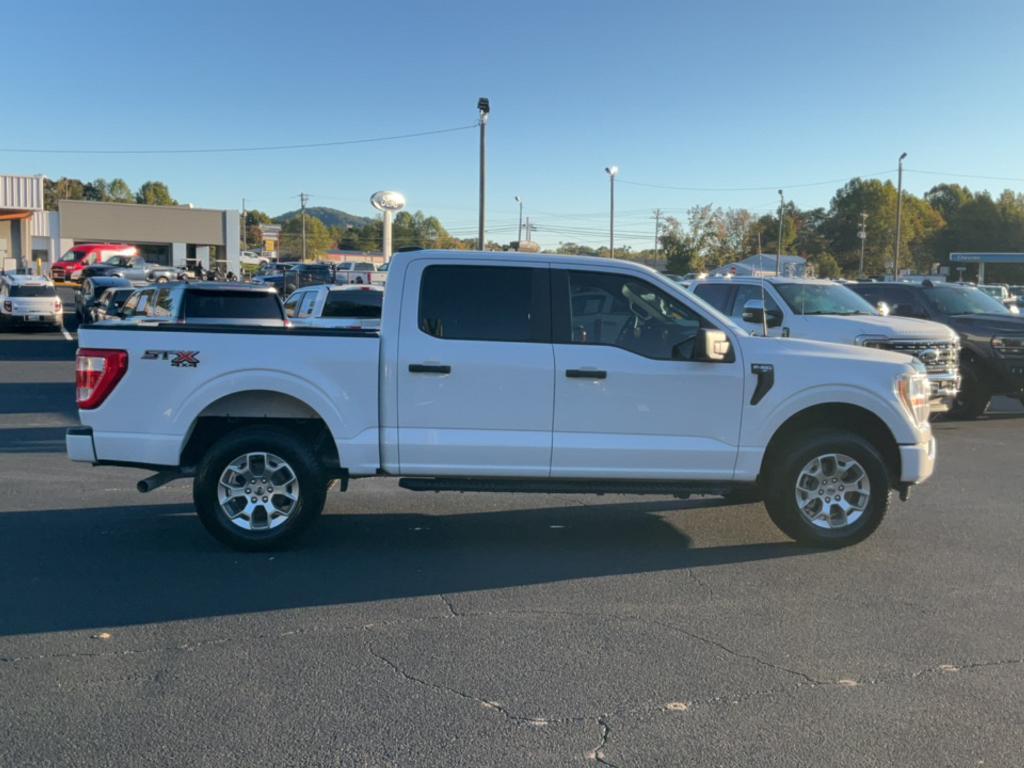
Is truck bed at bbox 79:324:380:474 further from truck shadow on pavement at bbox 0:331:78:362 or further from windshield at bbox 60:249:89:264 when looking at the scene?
windshield at bbox 60:249:89:264

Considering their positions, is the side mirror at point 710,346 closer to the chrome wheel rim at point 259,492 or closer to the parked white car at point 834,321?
the chrome wheel rim at point 259,492

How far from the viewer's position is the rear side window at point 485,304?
6.63 meters

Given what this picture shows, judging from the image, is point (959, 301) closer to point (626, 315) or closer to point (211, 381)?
point (626, 315)

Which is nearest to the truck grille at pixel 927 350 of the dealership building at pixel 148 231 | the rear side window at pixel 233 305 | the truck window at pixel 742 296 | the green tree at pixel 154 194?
the truck window at pixel 742 296

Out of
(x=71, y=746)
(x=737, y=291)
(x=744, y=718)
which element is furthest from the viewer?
(x=737, y=291)

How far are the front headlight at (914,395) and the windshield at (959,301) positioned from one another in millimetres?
8692

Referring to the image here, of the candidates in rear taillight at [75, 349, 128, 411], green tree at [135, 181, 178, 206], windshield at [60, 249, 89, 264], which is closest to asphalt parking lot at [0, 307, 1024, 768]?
rear taillight at [75, 349, 128, 411]

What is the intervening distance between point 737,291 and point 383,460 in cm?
921

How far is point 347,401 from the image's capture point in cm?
652

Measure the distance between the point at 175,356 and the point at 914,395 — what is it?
17.5 ft

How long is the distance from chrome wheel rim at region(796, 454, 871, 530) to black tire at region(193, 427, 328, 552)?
3.52 meters

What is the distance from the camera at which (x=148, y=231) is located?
232 ft

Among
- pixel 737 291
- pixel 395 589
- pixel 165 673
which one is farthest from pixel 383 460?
pixel 737 291

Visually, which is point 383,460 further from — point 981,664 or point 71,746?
point 981,664
